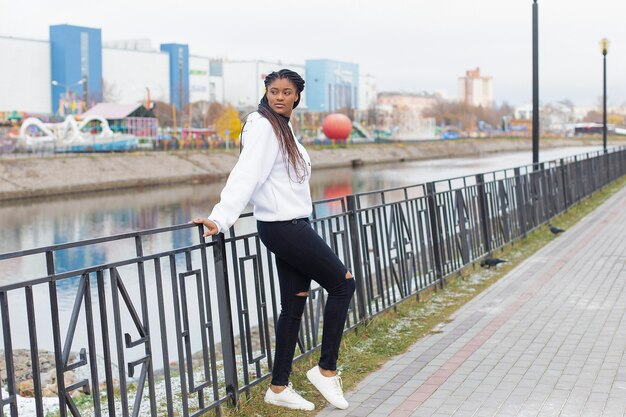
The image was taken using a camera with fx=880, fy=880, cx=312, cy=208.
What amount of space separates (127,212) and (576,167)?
684 inches

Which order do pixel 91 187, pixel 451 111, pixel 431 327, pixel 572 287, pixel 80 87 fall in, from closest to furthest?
1. pixel 431 327
2. pixel 572 287
3. pixel 91 187
4. pixel 80 87
5. pixel 451 111

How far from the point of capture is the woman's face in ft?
15.5

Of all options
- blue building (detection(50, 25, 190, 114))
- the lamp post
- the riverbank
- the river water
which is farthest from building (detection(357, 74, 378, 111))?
the lamp post

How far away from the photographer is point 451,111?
182 metres

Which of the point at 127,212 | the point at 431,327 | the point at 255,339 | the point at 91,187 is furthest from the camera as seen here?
the point at 91,187

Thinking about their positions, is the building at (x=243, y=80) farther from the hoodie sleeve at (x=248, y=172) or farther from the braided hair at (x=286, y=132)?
the hoodie sleeve at (x=248, y=172)

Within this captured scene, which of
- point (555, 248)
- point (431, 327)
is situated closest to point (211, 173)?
point (555, 248)

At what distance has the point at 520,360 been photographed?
6.19m

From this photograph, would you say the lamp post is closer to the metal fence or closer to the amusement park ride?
the metal fence

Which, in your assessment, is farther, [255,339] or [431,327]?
[255,339]

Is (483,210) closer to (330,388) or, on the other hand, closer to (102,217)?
(330,388)

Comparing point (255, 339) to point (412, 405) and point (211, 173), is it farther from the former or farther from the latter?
point (211, 173)

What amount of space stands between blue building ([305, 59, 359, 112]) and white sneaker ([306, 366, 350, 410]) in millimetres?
134342

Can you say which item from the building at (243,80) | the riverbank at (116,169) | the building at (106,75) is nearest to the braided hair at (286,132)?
the riverbank at (116,169)
